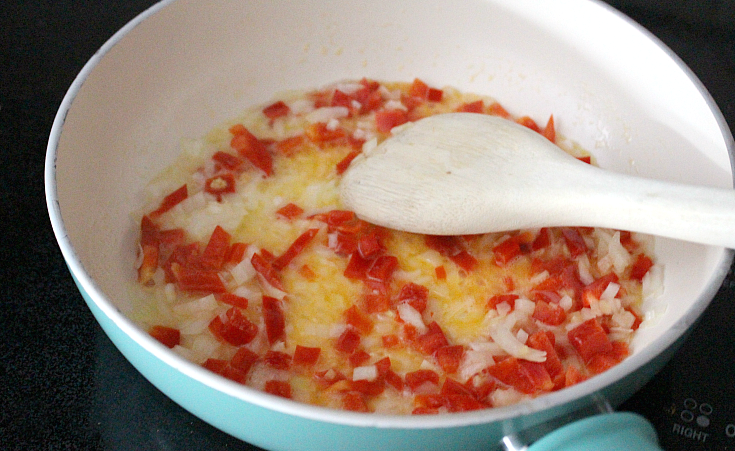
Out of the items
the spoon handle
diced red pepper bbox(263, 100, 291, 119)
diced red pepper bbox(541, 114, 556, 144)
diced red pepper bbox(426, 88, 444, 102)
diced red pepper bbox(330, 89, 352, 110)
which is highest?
the spoon handle

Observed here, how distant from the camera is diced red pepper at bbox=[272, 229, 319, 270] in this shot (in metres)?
1.36

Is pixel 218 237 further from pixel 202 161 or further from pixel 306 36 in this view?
pixel 306 36

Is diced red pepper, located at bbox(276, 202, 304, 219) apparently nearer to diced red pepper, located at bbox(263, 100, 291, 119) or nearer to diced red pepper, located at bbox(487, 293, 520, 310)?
diced red pepper, located at bbox(263, 100, 291, 119)

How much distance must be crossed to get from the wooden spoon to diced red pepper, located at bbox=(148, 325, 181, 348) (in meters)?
0.44

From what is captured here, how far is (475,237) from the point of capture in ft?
4.71

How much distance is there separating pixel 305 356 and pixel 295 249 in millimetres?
268

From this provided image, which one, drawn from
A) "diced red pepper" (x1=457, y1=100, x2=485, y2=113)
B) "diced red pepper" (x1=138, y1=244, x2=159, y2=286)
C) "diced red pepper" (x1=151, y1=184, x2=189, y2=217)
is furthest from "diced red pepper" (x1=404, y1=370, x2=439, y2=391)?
"diced red pepper" (x1=457, y1=100, x2=485, y2=113)

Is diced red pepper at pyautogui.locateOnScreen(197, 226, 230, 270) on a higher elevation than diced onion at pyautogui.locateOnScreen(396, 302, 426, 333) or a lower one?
lower

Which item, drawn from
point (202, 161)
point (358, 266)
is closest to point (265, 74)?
point (202, 161)

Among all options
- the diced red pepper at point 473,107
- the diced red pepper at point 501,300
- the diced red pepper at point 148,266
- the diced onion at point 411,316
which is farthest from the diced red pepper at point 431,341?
the diced red pepper at point 473,107

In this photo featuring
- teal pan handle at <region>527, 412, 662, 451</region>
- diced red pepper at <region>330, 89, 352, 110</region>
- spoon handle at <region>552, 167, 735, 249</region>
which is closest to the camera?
teal pan handle at <region>527, 412, 662, 451</region>

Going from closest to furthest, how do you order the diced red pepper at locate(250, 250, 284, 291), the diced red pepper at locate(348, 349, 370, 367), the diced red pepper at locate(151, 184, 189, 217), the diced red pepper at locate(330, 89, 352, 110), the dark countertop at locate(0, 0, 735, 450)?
the dark countertop at locate(0, 0, 735, 450)
the diced red pepper at locate(348, 349, 370, 367)
the diced red pepper at locate(250, 250, 284, 291)
the diced red pepper at locate(151, 184, 189, 217)
the diced red pepper at locate(330, 89, 352, 110)

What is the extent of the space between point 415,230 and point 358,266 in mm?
138

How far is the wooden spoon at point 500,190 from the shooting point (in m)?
1.04
